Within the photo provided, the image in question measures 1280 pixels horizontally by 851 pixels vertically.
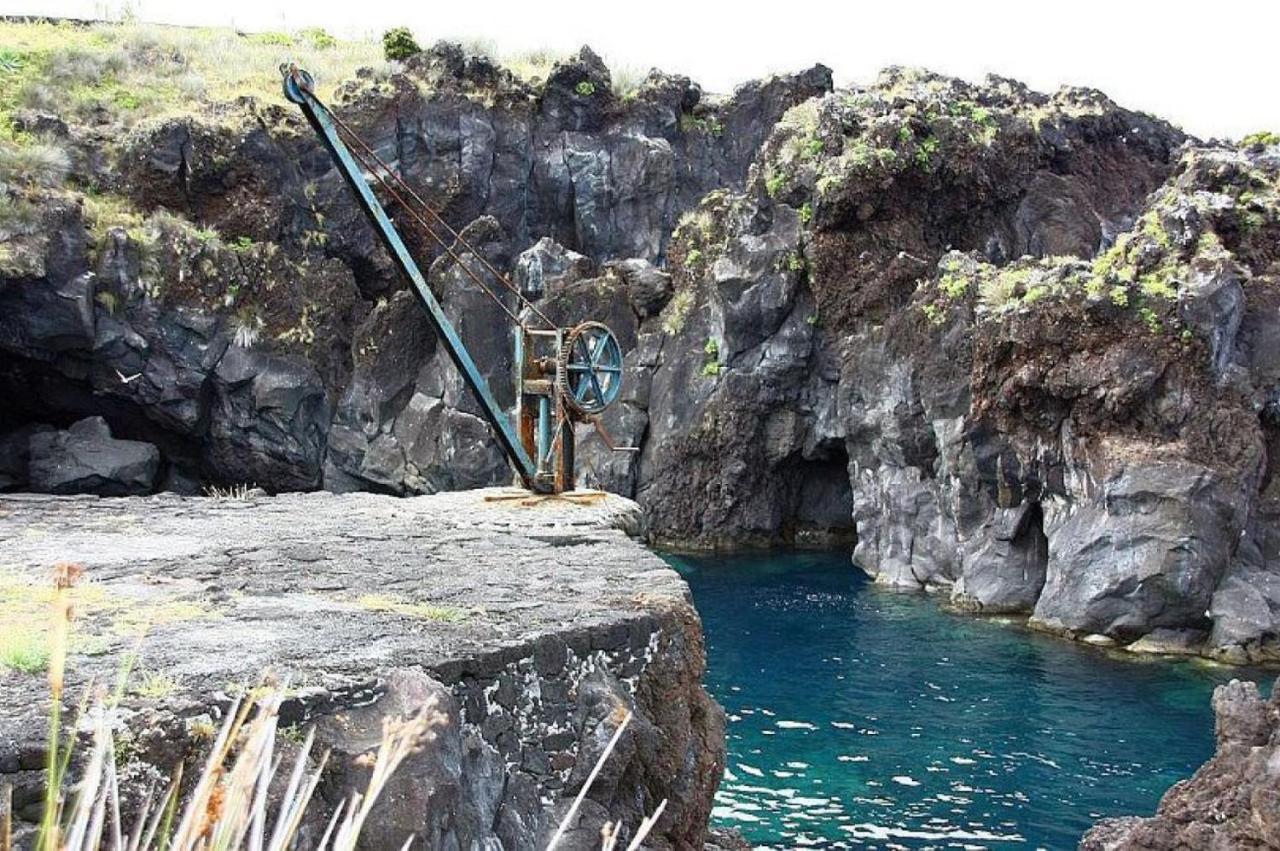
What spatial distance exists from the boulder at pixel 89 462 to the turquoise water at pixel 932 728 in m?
15.6

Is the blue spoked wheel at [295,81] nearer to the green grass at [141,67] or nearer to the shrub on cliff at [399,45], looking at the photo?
the green grass at [141,67]

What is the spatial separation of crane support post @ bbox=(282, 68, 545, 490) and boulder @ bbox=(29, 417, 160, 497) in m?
19.7

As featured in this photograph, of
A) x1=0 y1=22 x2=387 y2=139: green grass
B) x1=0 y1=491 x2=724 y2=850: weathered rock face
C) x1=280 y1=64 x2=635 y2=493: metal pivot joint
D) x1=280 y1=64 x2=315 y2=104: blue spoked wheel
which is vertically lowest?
x1=0 y1=491 x2=724 y2=850: weathered rock face

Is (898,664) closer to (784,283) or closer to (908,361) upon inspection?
(908,361)

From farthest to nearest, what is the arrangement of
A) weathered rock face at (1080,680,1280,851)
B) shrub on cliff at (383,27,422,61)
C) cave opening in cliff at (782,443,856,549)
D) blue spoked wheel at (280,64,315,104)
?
shrub on cliff at (383,27,422,61) → cave opening in cliff at (782,443,856,549) → blue spoked wheel at (280,64,315,104) → weathered rock face at (1080,680,1280,851)

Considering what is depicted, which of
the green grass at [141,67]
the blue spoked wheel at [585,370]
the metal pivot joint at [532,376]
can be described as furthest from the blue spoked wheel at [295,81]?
the green grass at [141,67]

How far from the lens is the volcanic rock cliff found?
20.3m

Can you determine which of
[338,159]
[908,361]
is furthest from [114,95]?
[338,159]

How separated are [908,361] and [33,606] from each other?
68.7ft

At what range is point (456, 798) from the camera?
16.7 ft

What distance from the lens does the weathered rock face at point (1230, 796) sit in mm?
8695

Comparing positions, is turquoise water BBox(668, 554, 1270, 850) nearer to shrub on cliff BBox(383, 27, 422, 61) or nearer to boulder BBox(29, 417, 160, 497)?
boulder BBox(29, 417, 160, 497)

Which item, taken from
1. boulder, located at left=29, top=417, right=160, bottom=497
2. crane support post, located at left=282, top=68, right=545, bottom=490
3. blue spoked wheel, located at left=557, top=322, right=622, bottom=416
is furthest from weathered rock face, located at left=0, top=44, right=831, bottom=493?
crane support post, located at left=282, top=68, right=545, bottom=490

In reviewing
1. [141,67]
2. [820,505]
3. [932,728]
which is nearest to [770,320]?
[820,505]
